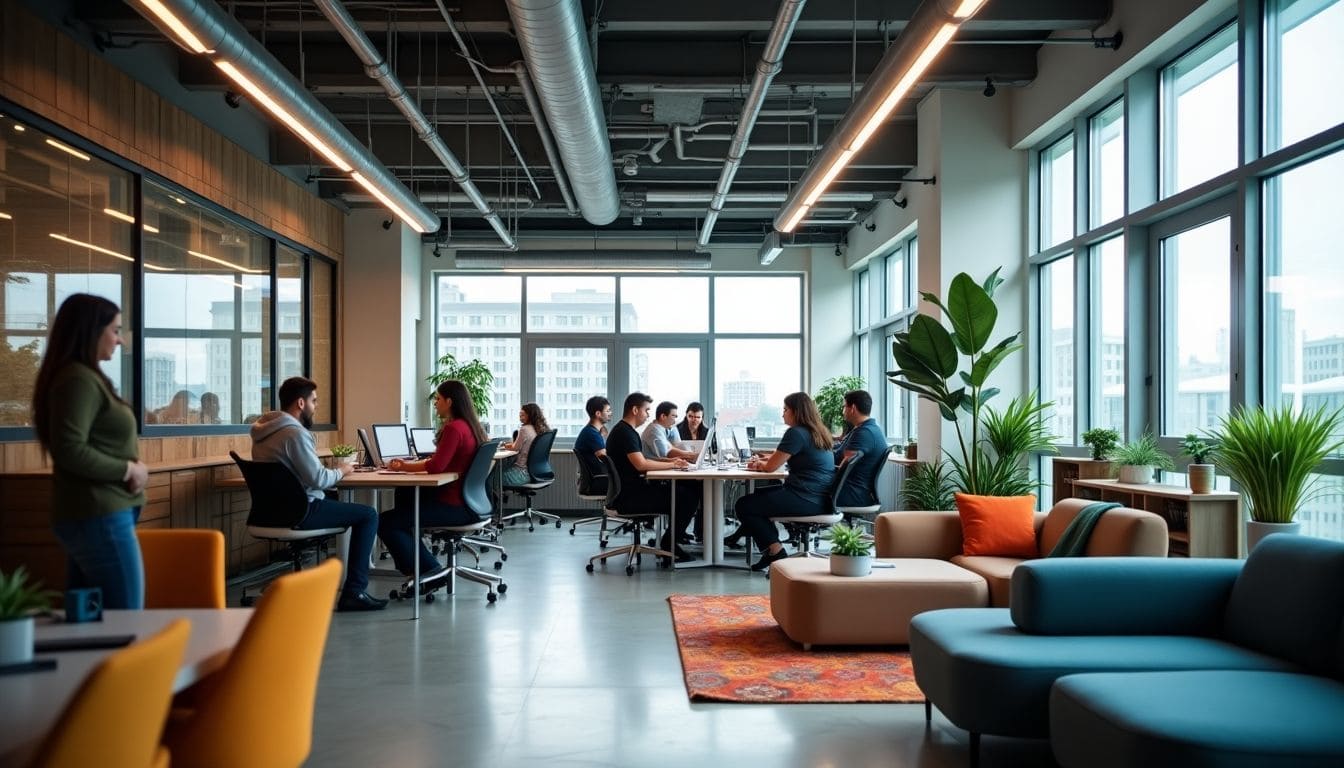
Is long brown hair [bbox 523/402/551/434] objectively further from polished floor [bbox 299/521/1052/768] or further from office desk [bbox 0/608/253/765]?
office desk [bbox 0/608/253/765]

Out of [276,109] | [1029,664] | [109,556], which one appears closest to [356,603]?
[276,109]

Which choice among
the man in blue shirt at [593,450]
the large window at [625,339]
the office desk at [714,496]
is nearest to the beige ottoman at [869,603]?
the office desk at [714,496]

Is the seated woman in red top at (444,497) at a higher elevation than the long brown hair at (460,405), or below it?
below

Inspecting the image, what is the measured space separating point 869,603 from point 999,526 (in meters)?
1.04

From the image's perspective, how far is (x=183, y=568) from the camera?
10.7 feet

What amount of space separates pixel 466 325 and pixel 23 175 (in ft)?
28.6

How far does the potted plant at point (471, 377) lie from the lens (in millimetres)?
13734

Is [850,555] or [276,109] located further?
[276,109]

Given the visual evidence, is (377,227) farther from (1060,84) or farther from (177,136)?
(1060,84)

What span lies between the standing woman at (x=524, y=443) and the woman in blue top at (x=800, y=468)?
13.3 ft

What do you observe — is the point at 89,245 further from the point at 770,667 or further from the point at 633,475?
the point at 770,667

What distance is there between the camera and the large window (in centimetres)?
1462

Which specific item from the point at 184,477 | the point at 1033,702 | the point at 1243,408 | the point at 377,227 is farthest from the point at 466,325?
the point at 1033,702

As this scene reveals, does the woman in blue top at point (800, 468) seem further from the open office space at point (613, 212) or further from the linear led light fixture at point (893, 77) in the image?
the linear led light fixture at point (893, 77)
